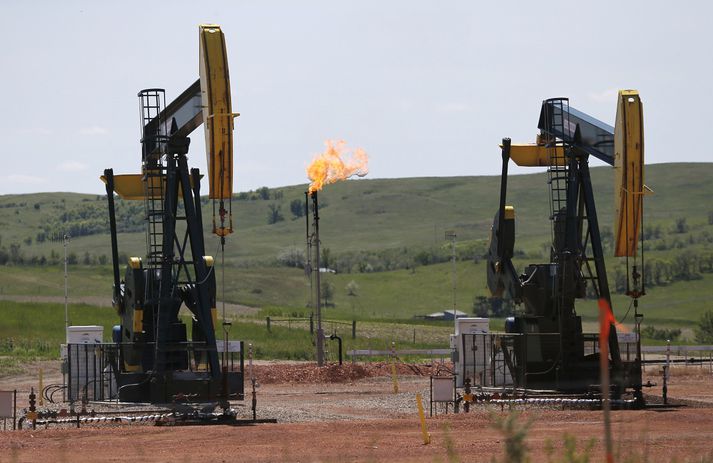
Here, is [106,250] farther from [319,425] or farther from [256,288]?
[319,425]

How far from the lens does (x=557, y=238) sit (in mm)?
27453

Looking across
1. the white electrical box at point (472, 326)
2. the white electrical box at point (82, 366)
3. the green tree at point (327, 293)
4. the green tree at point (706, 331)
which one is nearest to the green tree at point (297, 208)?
the green tree at point (327, 293)

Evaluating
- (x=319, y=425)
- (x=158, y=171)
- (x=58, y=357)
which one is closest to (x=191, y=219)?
(x=158, y=171)

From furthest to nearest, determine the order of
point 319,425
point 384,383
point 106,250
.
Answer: point 106,250 → point 384,383 → point 319,425

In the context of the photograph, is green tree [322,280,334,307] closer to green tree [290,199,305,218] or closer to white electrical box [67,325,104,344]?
white electrical box [67,325,104,344]

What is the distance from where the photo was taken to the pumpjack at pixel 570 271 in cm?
2547

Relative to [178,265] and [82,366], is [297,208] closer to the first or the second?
[82,366]

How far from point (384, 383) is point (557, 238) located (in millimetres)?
9602

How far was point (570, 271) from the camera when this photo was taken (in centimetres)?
2697

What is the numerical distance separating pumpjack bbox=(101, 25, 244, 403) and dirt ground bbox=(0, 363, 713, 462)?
131 cm

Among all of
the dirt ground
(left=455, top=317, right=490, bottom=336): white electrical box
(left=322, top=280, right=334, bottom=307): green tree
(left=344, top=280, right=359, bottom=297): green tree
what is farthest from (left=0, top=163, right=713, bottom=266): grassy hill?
the dirt ground

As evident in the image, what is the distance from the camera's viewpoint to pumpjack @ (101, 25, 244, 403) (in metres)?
23.7

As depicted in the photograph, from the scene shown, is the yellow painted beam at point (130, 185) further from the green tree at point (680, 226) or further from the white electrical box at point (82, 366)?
the green tree at point (680, 226)

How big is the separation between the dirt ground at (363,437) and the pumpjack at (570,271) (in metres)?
1.28
